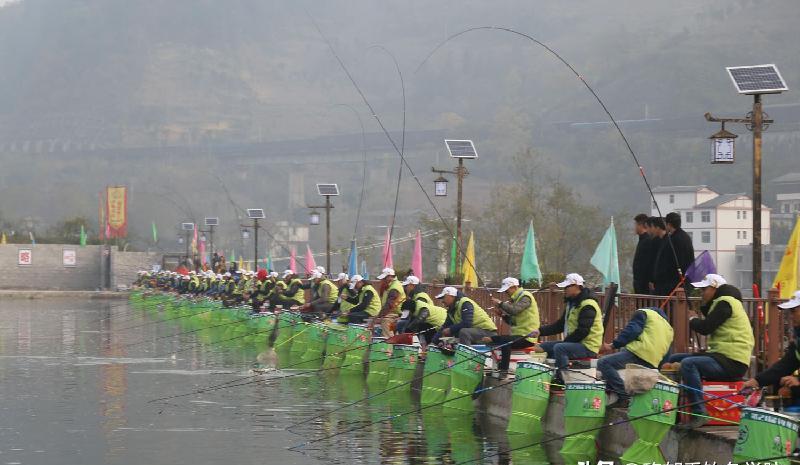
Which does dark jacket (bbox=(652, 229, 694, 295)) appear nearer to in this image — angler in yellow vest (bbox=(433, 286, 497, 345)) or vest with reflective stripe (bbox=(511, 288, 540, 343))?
vest with reflective stripe (bbox=(511, 288, 540, 343))

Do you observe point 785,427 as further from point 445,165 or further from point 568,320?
point 445,165

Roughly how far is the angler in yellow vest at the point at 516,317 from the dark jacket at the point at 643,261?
174 centimetres

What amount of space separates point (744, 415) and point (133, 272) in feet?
333

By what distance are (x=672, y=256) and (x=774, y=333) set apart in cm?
252

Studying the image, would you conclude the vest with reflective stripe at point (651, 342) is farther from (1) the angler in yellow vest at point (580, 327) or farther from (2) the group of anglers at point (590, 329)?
(1) the angler in yellow vest at point (580, 327)

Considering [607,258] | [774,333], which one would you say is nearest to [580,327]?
[774,333]

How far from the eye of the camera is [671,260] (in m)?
19.1

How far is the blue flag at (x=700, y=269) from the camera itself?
18.6 m

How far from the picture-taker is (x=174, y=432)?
63.2 feet

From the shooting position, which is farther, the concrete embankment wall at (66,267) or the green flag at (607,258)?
the concrete embankment wall at (66,267)

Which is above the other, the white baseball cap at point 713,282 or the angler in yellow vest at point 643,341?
the white baseball cap at point 713,282

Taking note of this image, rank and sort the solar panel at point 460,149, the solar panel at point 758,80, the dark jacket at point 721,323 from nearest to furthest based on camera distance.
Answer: the dark jacket at point 721,323, the solar panel at point 758,80, the solar panel at point 460,149

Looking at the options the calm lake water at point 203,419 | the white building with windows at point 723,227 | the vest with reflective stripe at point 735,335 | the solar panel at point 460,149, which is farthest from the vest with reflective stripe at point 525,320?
the white building with windows at point 723,227

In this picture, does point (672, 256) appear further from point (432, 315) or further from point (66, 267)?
point (66, 267)
